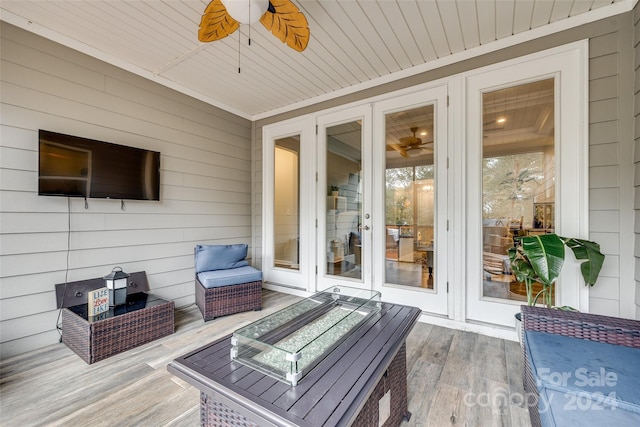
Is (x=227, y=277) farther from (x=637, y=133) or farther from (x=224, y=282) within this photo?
(x=637, y=133)

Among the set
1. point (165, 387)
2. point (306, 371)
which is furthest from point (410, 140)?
point (165, 387)

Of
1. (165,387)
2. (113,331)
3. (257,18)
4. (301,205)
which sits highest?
(257,18)

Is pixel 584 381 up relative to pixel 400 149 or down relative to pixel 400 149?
down

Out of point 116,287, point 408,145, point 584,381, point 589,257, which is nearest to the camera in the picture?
point 584,381

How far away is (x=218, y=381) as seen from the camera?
1.02 meters

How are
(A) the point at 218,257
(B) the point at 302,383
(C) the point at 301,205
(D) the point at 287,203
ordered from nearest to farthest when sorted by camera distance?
(B) the point at 302,383, (A) the point at 218,257, (C) the point at 301,205, (D) the point at 287,203

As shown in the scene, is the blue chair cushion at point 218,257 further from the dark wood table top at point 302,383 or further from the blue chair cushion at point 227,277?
the dark wood table top at point 302,383

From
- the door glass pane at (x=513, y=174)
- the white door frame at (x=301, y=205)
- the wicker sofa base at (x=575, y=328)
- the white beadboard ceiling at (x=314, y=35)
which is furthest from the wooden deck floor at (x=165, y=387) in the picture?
the white beadboard ceiling at (x=314, y=35)

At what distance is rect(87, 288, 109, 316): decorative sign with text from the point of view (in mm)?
2197

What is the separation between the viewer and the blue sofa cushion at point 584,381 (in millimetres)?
987

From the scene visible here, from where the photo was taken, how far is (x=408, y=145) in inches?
121

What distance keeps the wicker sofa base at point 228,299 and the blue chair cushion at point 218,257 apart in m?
0.21

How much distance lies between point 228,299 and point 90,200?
1.68 meters

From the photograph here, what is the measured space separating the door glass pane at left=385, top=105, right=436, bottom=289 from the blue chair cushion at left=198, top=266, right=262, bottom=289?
161cm
